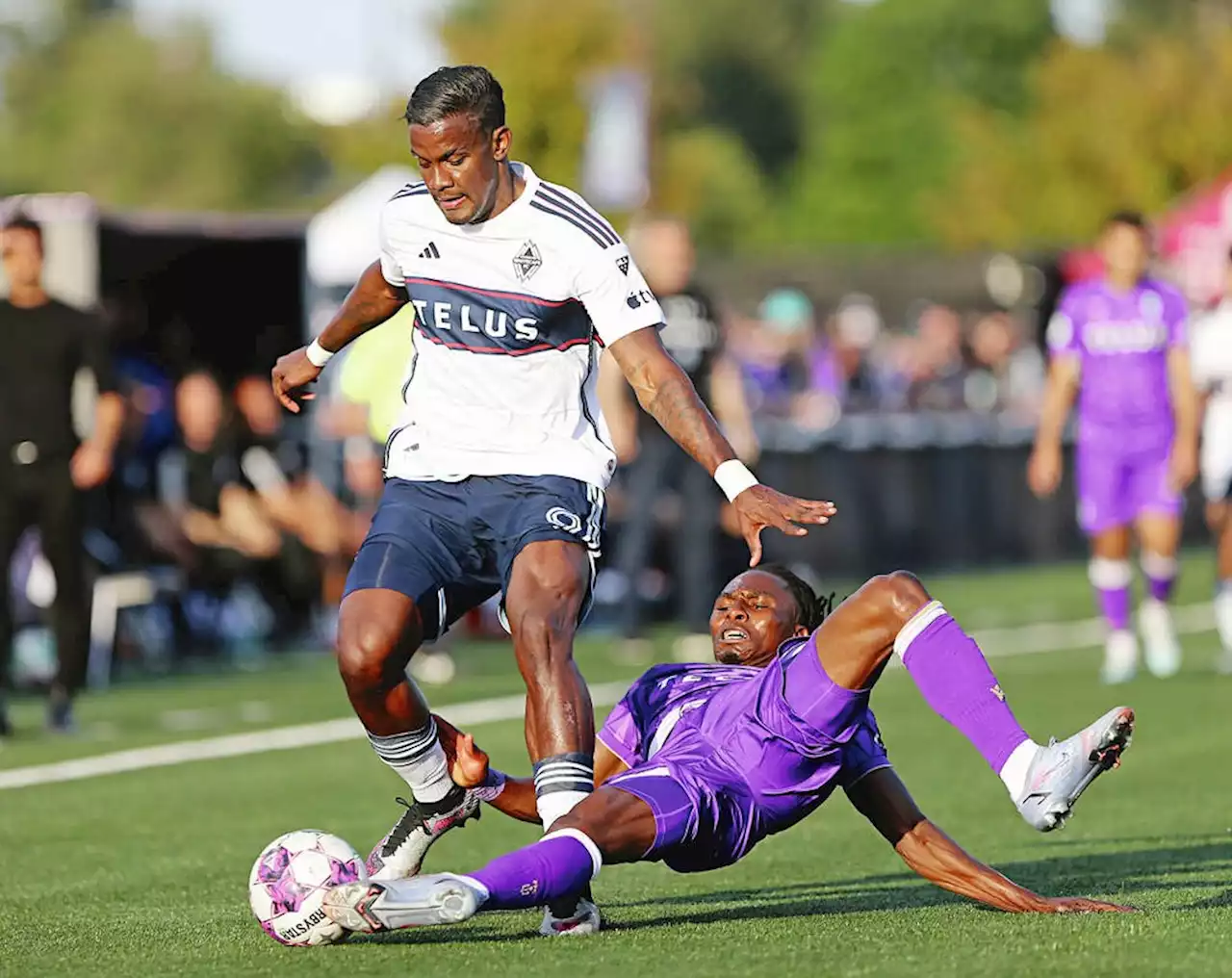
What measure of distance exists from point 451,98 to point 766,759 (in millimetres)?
1935

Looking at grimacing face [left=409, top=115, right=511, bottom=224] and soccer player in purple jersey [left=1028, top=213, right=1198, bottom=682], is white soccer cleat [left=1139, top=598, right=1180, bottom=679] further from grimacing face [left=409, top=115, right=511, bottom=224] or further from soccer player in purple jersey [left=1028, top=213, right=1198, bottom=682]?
grimacing face [left=409, top=115, right=511, bottom=224]

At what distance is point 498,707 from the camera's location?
1380cm

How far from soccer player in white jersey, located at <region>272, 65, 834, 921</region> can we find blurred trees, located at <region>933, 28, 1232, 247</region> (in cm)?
3855

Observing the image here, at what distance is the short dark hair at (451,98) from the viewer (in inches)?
270

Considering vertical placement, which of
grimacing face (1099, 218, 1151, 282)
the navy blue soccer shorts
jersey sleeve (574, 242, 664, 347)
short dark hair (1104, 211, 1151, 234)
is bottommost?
the navy blue soccer shorts

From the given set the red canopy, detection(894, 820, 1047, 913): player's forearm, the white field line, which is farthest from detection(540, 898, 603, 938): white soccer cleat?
the red canopy

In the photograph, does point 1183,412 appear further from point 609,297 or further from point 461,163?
point 461,163

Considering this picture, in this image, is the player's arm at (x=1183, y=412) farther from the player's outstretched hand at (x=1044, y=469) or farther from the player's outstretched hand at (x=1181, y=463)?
the player's outstretched hand at (x=1044, y=469)

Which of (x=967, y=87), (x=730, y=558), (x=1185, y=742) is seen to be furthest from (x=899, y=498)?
(x=967, y=87)

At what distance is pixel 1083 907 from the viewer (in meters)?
6.70

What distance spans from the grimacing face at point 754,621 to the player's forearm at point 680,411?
0.47m

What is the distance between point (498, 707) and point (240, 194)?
201ft

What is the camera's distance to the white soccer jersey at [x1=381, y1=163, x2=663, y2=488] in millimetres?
7000

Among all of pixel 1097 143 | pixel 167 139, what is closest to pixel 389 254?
pixel 1097 143
